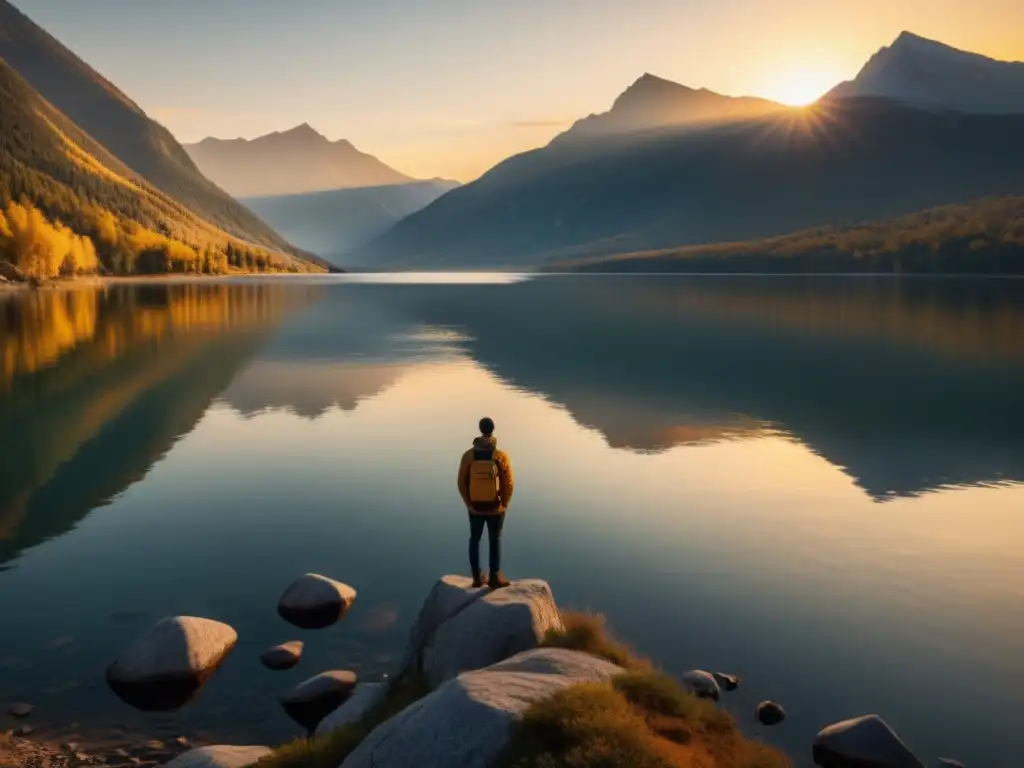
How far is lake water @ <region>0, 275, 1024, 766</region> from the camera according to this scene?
1859cm

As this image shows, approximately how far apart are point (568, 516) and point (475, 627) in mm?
15287

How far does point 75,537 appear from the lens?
1102 inches

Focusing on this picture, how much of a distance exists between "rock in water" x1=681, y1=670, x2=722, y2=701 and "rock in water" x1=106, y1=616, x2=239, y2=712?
388 inches

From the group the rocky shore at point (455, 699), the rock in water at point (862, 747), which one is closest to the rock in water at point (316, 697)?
the rocky shore at point (455, 699)

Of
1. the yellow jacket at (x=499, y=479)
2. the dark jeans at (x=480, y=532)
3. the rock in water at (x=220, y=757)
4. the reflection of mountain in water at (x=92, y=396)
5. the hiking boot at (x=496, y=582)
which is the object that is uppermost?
the yellow jacket at (x=499, y=479)

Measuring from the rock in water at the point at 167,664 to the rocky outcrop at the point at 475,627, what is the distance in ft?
14.5

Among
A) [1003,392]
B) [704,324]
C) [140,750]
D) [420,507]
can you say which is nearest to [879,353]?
[1003,392]

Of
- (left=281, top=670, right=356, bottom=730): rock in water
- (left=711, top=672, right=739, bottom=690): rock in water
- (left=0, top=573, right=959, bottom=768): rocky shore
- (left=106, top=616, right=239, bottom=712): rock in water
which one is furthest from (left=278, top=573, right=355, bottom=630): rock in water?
(left=711, top=672, right=739, bottom=690): rock in water

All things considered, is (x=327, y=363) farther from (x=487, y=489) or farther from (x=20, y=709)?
(x=20, y=709)

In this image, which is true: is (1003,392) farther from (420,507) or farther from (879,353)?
(420,507)

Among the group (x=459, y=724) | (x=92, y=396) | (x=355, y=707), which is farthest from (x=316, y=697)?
(x=92, y=396)

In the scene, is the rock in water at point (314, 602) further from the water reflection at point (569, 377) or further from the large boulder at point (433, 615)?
the water reflection at point (569, 377)

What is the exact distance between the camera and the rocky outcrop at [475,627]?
1549cm

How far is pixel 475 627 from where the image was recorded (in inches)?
626
